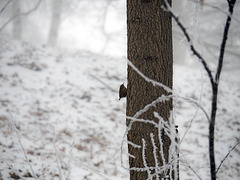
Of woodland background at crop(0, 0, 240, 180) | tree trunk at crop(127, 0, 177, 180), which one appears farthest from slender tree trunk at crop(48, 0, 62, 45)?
tree trunk at crop(127, 0, 177, 180)

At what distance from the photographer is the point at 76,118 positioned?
4.32 metres

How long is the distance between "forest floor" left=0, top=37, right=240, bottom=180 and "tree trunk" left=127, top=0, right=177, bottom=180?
36 centimetres

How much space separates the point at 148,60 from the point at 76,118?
3.33m

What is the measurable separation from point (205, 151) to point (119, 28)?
12.8 meters

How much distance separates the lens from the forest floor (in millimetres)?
2744

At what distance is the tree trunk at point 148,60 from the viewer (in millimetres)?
1367

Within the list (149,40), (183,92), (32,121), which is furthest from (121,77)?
(149,40)

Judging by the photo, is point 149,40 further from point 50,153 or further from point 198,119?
point 198,119

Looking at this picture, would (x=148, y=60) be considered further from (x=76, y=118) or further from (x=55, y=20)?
(x=55, y=20)

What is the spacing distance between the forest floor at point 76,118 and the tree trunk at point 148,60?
36cm

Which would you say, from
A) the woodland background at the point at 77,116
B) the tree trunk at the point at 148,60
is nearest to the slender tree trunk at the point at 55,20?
the woodland background at the point at 77,116

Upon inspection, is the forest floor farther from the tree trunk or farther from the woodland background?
the tree trunk

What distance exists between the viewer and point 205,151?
3795 millimetres

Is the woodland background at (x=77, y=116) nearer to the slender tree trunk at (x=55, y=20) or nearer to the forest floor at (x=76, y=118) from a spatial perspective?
the forest floor at (x=76, y=118)
